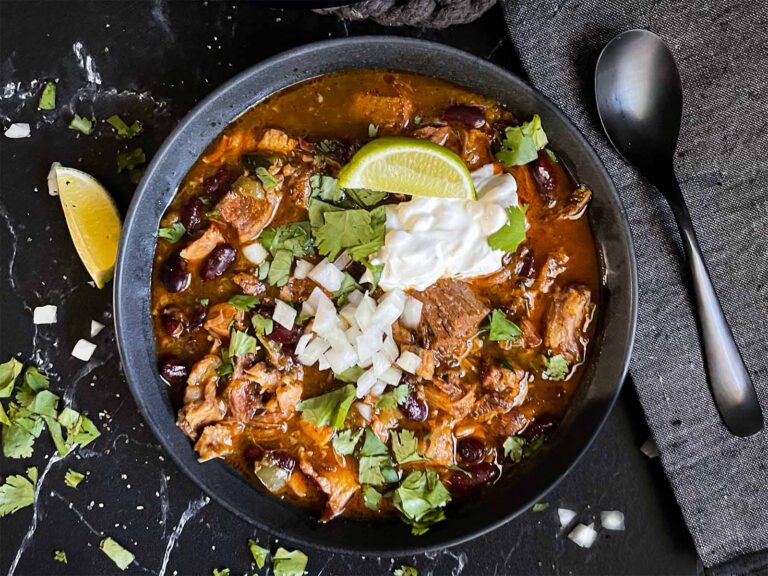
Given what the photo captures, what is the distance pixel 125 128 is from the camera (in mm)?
3514

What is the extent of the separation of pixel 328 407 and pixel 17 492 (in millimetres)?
1697

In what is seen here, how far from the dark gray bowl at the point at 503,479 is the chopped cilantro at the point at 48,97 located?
34.0 inches

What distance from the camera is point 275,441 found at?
10.8 feet

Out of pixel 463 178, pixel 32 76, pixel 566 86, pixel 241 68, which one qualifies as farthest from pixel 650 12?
pixel 32 76

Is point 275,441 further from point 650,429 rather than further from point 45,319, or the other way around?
point 650,429

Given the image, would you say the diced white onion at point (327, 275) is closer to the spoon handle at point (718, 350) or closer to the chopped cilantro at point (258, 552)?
the chopped cilantro at point (258, 552)

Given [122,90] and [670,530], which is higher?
[122,90]

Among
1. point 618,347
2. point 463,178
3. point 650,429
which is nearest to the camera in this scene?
point 463,178

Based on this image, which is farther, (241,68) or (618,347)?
(241,68)

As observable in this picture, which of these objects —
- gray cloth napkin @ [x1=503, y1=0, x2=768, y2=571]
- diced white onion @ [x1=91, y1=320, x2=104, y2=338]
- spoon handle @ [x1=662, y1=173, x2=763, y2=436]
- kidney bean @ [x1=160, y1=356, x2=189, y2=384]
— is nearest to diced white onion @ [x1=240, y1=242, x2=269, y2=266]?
kidney bean @ [x1=160, y1=356, x2=189, y2=384]

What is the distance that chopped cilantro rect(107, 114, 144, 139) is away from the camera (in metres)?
3.51

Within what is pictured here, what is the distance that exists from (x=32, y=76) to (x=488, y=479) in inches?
116

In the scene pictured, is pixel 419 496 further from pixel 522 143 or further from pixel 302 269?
pixel 522 143

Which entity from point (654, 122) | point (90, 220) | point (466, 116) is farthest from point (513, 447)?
point (90, 220)
